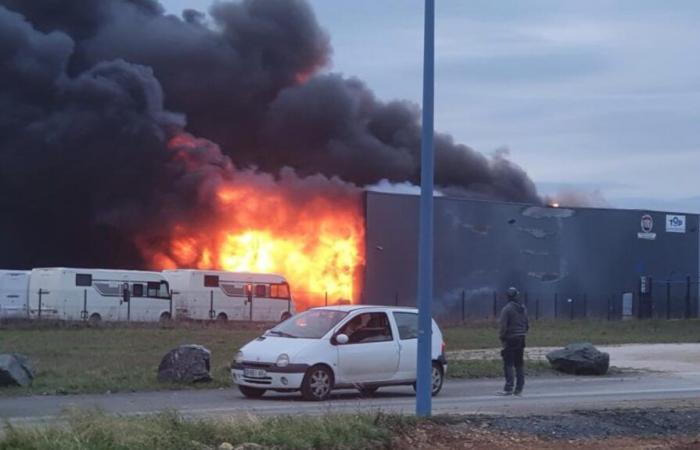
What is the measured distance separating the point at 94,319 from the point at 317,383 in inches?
1101

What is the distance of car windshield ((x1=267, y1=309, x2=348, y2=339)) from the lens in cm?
1959

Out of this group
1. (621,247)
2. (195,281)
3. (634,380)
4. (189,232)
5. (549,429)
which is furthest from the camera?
(621,247)

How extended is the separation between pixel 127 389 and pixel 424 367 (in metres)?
8.64

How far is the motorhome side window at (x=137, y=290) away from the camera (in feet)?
160

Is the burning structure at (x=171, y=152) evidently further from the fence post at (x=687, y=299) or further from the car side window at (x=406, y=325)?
the car side window at (x=406, y=325)

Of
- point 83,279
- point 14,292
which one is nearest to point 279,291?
point 83,279

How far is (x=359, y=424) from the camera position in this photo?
1196 centimetres

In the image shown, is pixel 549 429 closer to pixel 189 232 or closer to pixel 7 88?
pixel 189 232

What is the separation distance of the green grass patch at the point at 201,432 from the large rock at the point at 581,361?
1469cm

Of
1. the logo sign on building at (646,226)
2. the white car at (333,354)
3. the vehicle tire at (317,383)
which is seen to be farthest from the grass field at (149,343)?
the logo sign on building at (646,226)

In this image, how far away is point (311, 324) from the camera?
1986cm

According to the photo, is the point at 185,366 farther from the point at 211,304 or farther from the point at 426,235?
the point at 211,304

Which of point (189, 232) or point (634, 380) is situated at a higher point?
point (189, 232)

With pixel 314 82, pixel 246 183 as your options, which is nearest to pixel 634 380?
pixel 246 183
